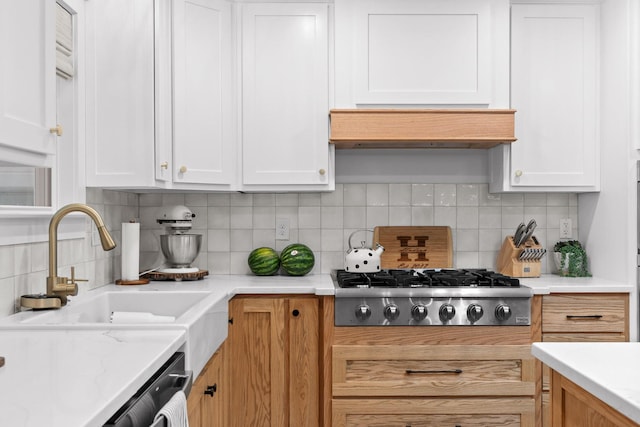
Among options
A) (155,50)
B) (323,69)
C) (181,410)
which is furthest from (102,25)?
(181,410)

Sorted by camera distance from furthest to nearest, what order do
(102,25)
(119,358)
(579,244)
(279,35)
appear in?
(579,244), (279,35), (102,25), (119,358)

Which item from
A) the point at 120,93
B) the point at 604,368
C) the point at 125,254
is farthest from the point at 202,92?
the point at 604,368

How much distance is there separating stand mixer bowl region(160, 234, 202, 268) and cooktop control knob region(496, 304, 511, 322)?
1521 millimetres

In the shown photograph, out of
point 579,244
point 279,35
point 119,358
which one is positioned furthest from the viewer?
point 579,244

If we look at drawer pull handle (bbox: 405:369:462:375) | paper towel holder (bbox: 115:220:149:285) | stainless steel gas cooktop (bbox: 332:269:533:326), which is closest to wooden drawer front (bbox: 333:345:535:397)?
drawer pull handle (bbox: 405:369:462:375)

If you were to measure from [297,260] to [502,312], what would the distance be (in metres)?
1.04

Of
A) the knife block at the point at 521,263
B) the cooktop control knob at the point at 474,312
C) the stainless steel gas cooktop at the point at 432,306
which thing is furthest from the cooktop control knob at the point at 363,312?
the knife block at the point at 521,263

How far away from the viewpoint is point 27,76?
142 cm

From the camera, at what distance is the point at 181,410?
1279mm

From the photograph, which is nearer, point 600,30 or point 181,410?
point 181,410

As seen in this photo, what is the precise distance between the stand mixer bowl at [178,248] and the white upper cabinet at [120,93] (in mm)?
518

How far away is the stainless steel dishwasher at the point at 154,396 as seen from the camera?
3.44ft

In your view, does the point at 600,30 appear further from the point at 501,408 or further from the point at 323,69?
the point at 501,408

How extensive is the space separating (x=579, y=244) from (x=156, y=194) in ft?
7.65
